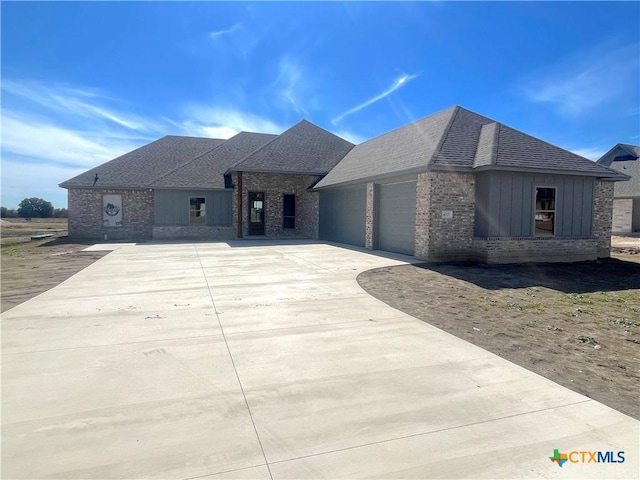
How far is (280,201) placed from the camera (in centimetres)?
2325

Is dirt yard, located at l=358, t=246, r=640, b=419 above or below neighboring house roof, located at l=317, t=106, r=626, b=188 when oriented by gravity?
below

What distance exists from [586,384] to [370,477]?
2686 millimetres

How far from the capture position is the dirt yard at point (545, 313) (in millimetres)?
4133

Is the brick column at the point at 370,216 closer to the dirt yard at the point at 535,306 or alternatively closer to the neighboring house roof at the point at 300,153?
the dirt yard at the point at 535,306

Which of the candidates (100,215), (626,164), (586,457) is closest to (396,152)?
(586,457)

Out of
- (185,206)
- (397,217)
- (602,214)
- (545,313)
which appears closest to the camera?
(545,313)

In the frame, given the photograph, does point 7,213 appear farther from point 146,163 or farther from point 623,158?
point 623,158

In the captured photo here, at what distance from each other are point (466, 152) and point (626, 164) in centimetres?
2512

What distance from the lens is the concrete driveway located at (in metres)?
2.60

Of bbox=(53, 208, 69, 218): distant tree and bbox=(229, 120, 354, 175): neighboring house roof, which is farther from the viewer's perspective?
bbox=(53, 208, 69, 218): distant tree

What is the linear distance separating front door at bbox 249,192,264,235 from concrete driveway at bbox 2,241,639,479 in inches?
664

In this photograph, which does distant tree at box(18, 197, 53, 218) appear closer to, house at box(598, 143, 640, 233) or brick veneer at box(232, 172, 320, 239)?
brick veneer at box(232, 172, 320, 239)

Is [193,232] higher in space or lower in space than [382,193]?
lower

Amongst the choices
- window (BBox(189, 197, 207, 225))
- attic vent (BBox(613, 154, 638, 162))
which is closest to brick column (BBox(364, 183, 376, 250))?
window (BBox(189, 197, 207, 225))
